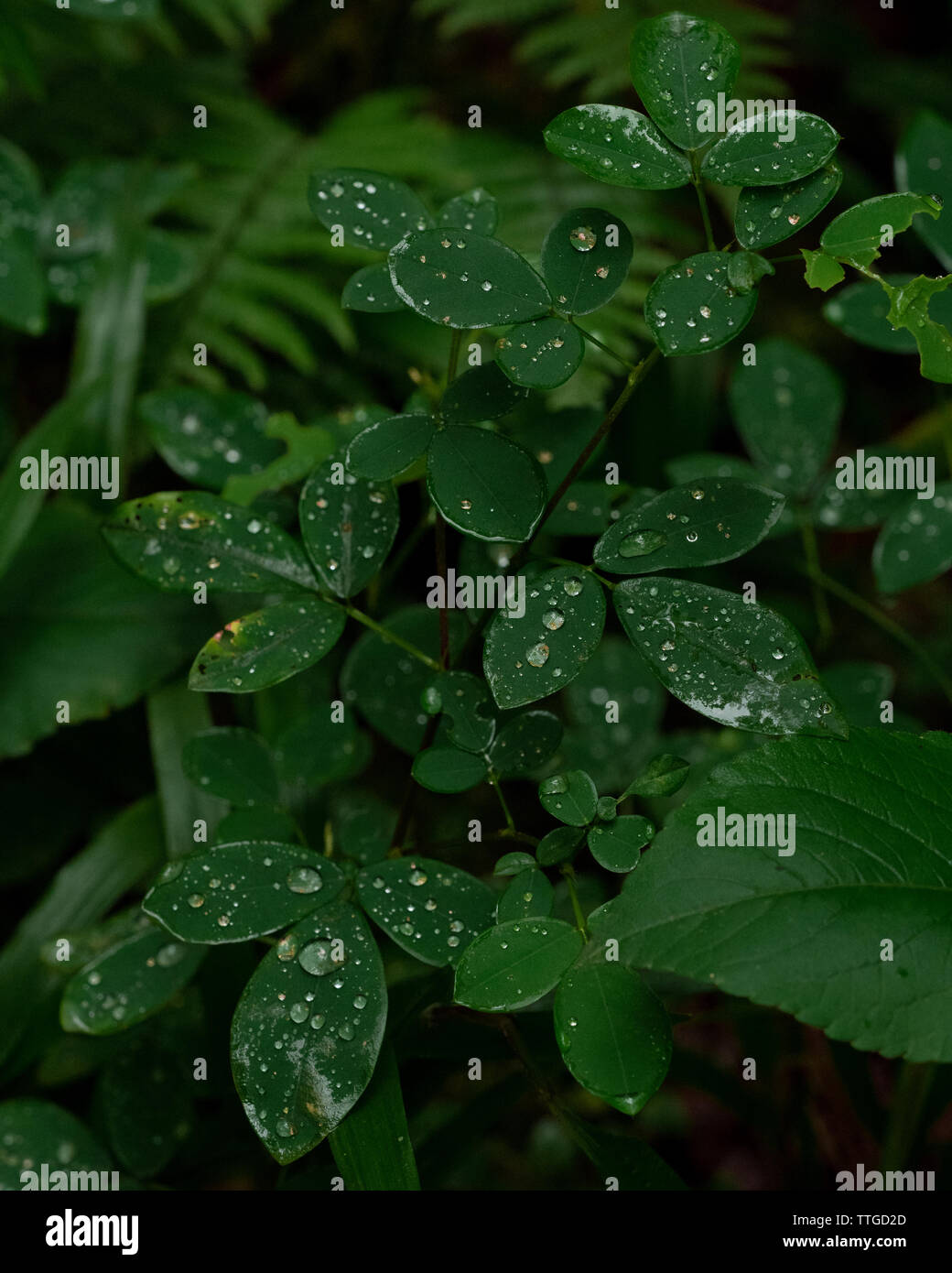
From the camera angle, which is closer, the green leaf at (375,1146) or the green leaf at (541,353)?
the green leaf at (541,353)

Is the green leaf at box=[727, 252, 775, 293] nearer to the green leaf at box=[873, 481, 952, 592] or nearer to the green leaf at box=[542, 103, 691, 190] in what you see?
the green leaf at box=[542, 103, 691, 190]

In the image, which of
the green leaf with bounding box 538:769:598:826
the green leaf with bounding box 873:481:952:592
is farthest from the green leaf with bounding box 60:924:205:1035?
the green leaf with bounding box 873:481:952:592

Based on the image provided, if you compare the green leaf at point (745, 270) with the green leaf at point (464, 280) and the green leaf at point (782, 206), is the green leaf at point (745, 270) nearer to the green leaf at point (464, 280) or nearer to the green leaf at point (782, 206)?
the green leaf at point (782, 206)

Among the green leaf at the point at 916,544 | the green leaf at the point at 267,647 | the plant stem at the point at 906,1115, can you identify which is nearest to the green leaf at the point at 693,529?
the green leaf at the point at 267,647

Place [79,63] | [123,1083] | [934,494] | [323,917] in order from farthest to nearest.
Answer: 1. [79,63]
2. [934,494]
3. [123,1083]
4. [323,917]
